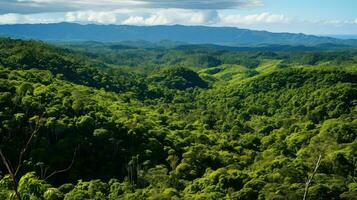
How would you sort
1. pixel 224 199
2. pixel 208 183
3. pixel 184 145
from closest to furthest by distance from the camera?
pixel 224 199, pixel 208 183, pixel 184 145

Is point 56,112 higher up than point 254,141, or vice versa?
point 56,112

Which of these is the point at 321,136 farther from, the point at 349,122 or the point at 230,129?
the point at 230,129

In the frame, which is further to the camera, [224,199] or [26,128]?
[26,128]

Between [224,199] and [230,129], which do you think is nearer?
[224,199]

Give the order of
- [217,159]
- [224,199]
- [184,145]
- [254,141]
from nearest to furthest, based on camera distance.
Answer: [224,199], [217,159], [184,145], [254,141]

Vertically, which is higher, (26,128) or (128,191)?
(26,128)

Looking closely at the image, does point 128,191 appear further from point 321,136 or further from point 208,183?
point 321,136

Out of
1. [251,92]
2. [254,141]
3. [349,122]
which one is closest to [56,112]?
[254,141]

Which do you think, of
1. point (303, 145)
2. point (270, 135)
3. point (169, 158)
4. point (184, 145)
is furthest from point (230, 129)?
point (169, 158)

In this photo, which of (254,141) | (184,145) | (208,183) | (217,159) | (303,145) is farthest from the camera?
(254,141)
